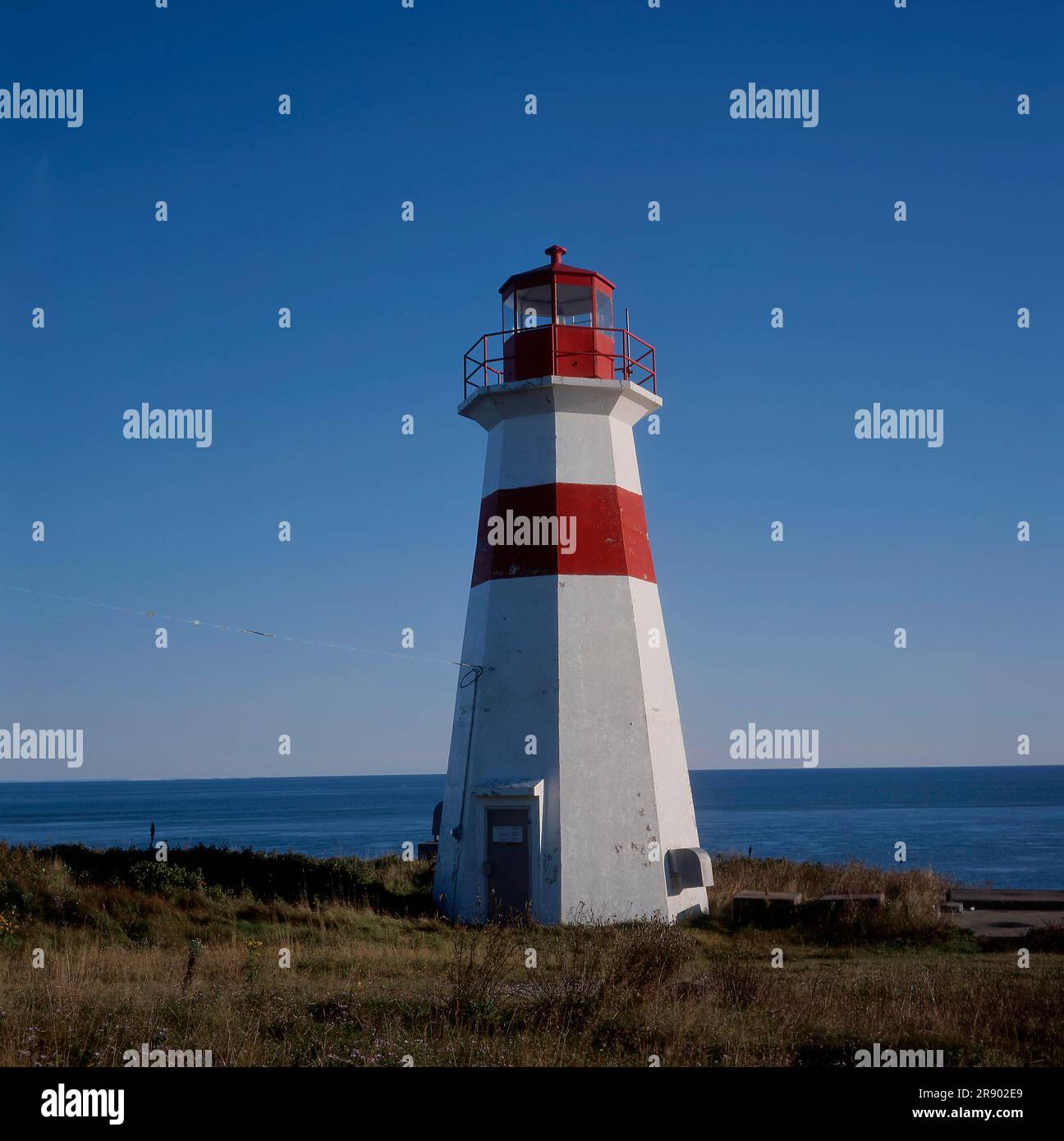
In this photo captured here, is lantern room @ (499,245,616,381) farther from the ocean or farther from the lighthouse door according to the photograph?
the ocean

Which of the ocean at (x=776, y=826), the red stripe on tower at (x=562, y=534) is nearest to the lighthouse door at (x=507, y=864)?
the red stripe on tower at (x=562, y=534)

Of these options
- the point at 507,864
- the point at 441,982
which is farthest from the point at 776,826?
the point at 441,982

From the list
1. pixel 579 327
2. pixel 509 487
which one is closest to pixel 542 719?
pixel 509 487

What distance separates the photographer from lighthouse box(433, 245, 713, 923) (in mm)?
16844

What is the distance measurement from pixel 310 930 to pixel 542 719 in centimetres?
452

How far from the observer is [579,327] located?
18531mm

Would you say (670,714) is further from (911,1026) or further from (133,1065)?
(133,1065)

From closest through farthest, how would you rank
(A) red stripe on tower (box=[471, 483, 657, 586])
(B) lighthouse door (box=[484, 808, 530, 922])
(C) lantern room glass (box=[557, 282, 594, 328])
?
1. (B) lighthouse door (box=[484, 808, 530, 922])
2. (A) red stripe on tower (box=[471, 483, 657, 586])
3. (C) lantern room glass (box=[557, 282, 594, 328])

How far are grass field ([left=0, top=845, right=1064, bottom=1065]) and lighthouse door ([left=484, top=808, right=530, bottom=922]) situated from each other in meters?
0.57

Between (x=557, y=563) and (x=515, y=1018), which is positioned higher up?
(x=557, y=563)

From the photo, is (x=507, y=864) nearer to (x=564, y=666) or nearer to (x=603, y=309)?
(x=564, y=666)

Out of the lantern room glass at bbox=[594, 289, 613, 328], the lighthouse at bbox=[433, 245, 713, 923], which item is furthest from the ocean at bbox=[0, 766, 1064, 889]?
the lantern room glass at bbox=[594, 289, 613, 328]

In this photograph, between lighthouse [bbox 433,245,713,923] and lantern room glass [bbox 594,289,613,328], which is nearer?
lighthouse [bbox 433,245,713,923]

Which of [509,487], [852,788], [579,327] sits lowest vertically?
[852,788]
